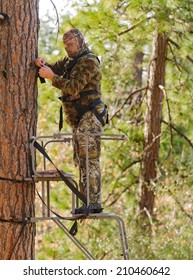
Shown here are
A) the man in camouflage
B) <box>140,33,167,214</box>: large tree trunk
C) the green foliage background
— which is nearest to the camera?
the man in camouflage

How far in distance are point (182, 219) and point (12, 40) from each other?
592 cm

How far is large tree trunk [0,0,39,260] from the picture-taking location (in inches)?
214

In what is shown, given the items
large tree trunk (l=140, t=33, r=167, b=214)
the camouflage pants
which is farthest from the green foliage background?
the camouflage pants

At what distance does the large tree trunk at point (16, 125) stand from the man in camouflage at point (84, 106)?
1.14ft

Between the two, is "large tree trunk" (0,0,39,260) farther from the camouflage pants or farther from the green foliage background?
the green foliage background

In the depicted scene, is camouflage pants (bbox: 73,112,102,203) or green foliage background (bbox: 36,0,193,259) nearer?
camouflage pants (bbox: 73,112,102,203)

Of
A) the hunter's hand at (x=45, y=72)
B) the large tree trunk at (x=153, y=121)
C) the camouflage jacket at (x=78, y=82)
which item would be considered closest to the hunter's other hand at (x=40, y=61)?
the hunter's hand at (x=45, y=72)

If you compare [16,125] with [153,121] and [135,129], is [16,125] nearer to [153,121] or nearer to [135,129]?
[153,121]

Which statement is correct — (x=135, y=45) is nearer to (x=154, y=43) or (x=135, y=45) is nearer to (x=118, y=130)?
(x=154, y=43)

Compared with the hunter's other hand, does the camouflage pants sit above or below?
below

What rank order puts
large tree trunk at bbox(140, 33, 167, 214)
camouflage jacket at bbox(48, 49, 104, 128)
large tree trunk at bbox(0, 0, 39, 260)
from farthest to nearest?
large tree trunk at bbox(140, 33, 167, 214), camouflage jacket at bbox(48, 49, 104, 128), large tree trunk at bbox(0, 0, 39, 260)

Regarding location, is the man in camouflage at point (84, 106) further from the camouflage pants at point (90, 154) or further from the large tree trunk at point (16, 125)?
the large tree trunk at point (16, 125)

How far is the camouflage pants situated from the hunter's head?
43 cm
